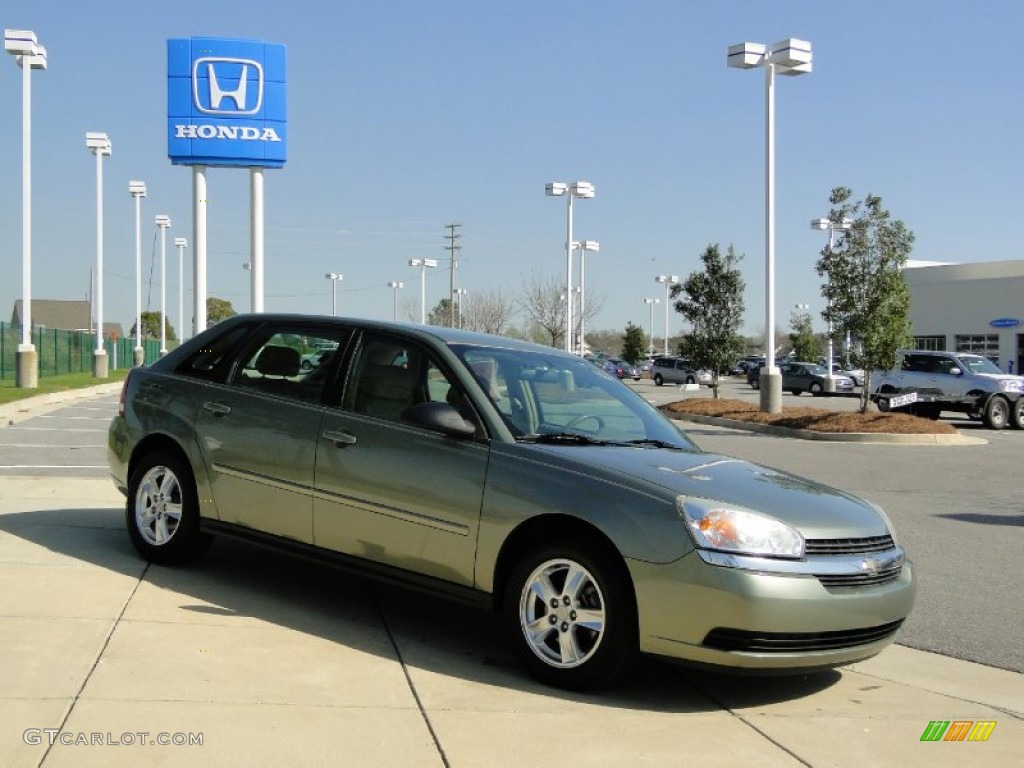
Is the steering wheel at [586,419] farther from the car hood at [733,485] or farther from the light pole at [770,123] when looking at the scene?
the light pole at [770,123]

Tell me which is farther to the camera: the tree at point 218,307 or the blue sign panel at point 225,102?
the tree at point 218,307

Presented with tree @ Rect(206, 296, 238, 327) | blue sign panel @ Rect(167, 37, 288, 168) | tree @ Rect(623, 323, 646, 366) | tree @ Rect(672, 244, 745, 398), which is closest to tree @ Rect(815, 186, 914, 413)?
tree @ Rect(672, 244, 745, 398)

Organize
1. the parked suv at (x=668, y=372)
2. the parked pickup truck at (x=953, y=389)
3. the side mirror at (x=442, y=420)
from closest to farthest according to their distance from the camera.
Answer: the side mirror at (x=442, y=420), the parked pickup truck at (x=953, y=389), the parked suv at (x=668, y=372)

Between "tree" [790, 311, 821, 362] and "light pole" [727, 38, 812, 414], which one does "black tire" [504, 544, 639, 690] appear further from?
"tree" [790, 311, 821, 362]

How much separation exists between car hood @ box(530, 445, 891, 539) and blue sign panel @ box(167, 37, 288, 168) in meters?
18.5

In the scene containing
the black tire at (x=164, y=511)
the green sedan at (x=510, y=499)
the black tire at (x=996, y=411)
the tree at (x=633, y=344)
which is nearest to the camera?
the green sedan at (x=510, y=499)

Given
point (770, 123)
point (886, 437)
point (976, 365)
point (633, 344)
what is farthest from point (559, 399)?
point (633, 344)

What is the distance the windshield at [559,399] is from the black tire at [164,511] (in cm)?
205

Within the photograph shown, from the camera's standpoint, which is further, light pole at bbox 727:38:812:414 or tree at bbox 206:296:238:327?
tree at bbox 206:296:238:327

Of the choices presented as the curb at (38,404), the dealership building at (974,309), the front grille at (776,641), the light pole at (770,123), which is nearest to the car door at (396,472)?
the front grille at (776,641)

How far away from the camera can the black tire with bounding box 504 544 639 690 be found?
4.92 m

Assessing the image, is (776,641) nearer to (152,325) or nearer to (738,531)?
(738,531)

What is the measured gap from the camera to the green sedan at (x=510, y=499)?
481 cm

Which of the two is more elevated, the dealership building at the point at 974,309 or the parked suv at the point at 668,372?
the dealership building at the point at 974,309
